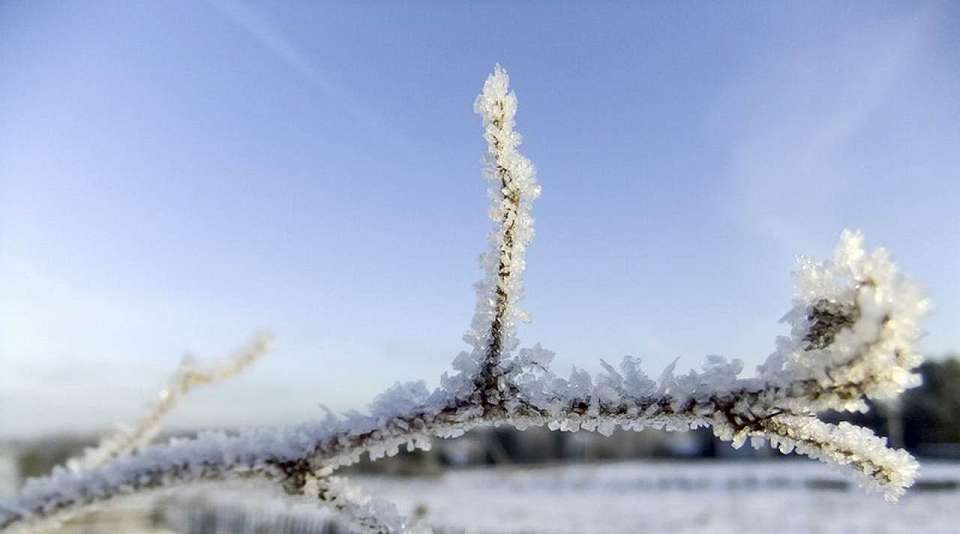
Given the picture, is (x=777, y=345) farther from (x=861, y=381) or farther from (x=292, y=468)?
(x=292, y=468)

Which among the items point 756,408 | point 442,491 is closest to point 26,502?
point 756,408

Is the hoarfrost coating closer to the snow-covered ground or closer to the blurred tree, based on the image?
the snow-covered ground

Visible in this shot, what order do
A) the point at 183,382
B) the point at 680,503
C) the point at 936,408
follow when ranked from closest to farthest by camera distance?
the point at 183,382 < the point at 680,503 < the point at 936,408

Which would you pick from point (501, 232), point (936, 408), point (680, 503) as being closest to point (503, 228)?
point (501, 232)

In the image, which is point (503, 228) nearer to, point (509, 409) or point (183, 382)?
point (509, 409)

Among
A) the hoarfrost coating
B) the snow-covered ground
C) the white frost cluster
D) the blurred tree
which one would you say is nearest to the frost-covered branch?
the hoarfrost coating

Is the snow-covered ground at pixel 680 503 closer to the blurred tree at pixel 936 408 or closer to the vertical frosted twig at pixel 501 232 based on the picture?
the vertical frosted twig at pixel 501 232

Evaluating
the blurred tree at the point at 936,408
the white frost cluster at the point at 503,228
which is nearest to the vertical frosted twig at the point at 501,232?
the white frost cluster at the point at 503,228
